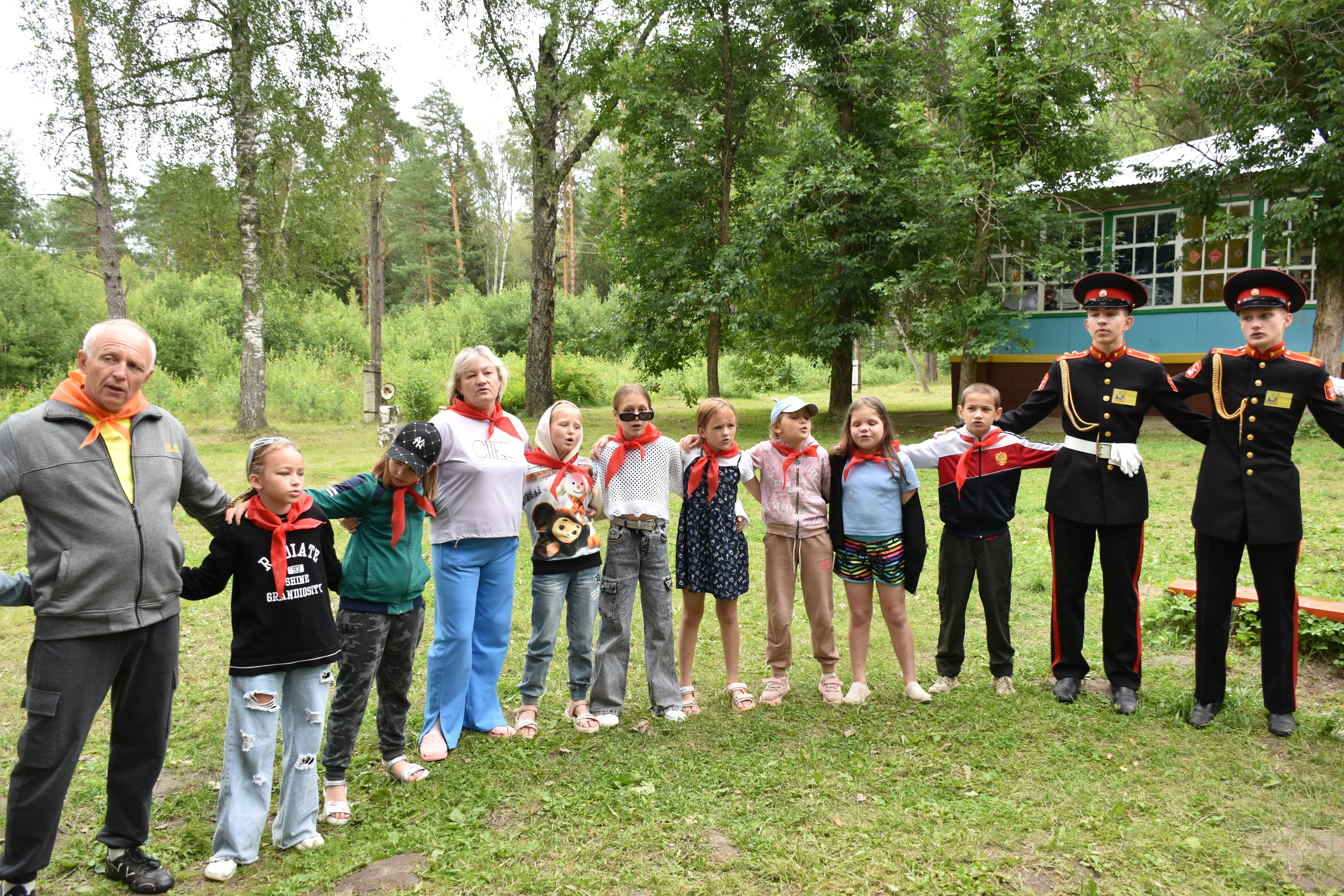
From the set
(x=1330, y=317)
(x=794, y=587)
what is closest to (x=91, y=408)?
(x=794, y=587)

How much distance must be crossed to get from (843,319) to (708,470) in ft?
50.0

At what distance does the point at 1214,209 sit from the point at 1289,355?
14.6 metres

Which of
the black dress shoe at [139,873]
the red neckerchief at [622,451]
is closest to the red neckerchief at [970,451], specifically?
the red neckerchief at [622,451]

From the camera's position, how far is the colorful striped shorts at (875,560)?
4727 mm

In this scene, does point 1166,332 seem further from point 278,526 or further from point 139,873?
point 139,873

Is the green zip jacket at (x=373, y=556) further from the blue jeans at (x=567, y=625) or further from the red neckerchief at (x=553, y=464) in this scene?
the red neckerchief at (x=553, y=464)

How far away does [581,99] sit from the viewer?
19859mm

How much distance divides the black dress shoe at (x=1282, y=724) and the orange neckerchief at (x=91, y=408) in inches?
201

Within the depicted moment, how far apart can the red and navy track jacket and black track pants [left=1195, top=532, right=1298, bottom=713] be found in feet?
2.98

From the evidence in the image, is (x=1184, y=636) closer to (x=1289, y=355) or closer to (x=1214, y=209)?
(x=1289, y=355)

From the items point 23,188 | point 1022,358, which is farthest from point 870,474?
point 23,188

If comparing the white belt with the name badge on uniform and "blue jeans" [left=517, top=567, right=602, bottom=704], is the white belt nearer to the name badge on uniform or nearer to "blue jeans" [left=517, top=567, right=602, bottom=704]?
the name badge on uniform

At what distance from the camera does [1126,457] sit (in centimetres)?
457

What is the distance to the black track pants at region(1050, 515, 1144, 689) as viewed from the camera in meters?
4.68
